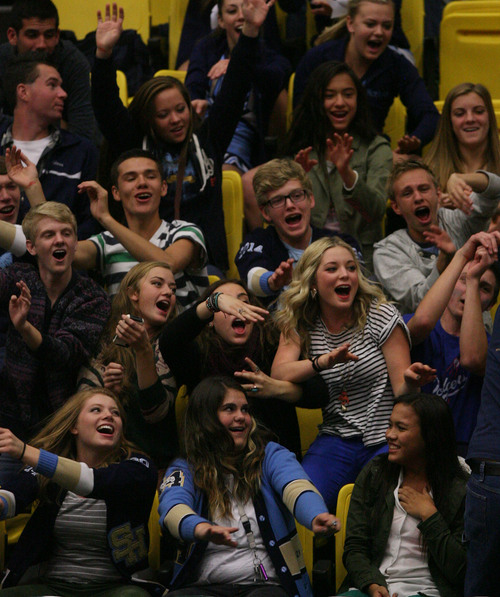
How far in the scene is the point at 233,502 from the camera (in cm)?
378

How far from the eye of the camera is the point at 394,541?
3.70 meters

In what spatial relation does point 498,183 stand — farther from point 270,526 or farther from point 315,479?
point 270,526

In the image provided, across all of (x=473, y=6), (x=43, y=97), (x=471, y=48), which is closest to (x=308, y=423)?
(x=43, y=97)

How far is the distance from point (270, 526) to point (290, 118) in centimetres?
283

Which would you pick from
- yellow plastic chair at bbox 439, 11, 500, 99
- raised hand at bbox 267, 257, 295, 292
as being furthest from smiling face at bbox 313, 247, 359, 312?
yellow plastic chair at bbox 439, 11, 500, 99

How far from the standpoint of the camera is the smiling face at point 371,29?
5.76 m

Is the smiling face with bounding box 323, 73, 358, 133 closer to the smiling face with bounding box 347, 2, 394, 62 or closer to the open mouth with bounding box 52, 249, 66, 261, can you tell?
the smiling face with bounding box 347, 2, 394, 62

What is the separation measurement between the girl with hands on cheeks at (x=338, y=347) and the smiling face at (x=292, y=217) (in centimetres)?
46

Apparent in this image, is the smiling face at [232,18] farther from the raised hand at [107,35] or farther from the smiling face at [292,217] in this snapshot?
the smiling face at [292,217]

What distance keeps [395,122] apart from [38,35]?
1852mm

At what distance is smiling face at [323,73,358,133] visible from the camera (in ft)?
17.9

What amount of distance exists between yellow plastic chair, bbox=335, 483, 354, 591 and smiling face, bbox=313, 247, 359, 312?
2.37 feet

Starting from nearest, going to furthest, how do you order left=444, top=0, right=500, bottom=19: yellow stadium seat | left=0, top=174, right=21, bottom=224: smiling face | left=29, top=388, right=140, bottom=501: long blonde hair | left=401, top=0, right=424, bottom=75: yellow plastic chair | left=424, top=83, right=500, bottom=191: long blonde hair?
left=29, top=388, right=140, bottom=501: long blonde hair → left=0, top=174, right=21, bottom=224: smiling face → left=424, top=83, right=500, bottom=191: long blonde hair → left=444, top=0, right=500, bottom=19: yellow stadium seat → left=401, top=0, right=424, bottom=75: yellow plastic chair

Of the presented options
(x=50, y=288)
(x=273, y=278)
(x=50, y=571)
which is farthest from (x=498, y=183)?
(x=50, y=571)
